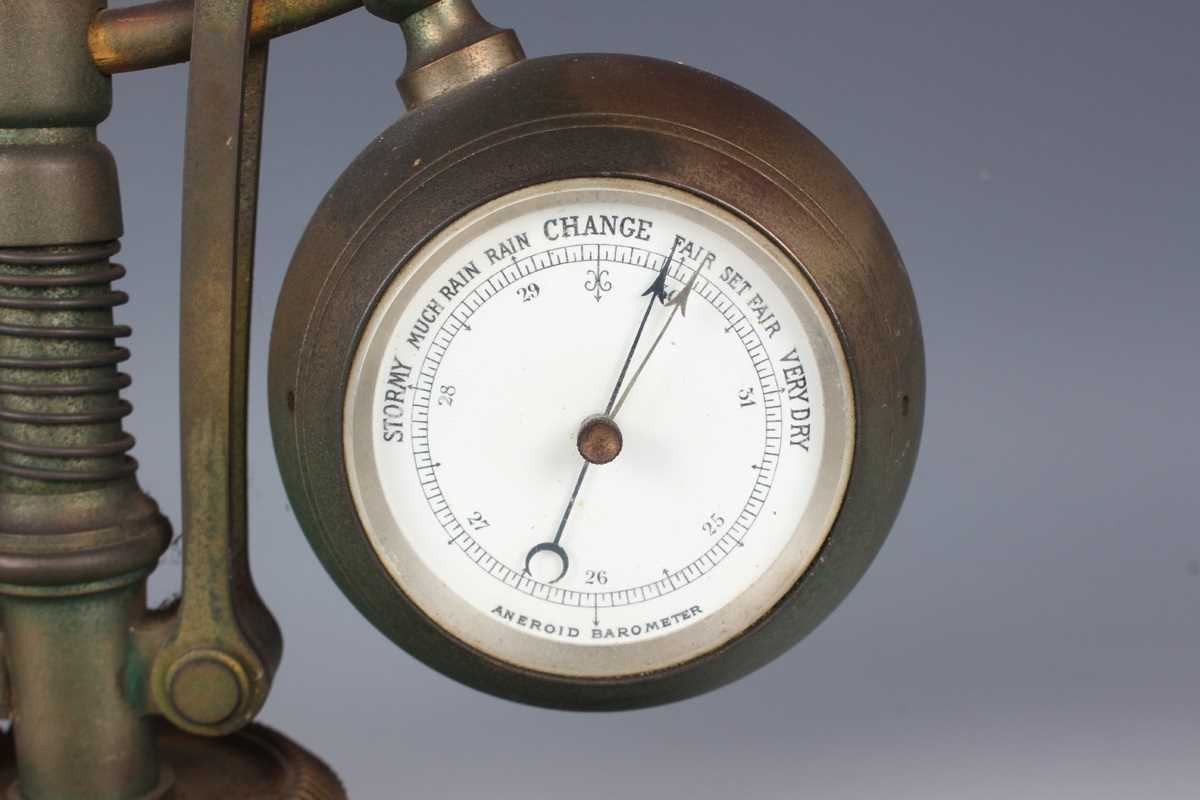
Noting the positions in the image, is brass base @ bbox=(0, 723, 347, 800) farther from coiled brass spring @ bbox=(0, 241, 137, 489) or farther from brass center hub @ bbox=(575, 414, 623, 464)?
brass center hub @ bbox=(575, 414, 623, 464)

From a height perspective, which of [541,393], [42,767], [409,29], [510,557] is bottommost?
[42,767]

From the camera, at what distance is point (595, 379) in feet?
5.40

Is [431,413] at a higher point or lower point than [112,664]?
higher

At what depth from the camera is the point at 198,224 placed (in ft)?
5.49

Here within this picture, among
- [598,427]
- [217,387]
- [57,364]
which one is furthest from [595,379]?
[57,364]

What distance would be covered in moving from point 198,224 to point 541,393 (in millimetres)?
371

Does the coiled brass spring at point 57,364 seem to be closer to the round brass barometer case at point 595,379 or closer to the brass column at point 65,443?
the brass column at point 65,443

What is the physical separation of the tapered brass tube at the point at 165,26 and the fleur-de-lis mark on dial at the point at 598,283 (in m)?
0.36

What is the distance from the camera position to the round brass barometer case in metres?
1.61

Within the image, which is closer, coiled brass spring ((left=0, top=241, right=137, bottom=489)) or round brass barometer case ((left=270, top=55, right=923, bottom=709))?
round brass barometer case ((left=270, top=55, right=923, bottom=709))

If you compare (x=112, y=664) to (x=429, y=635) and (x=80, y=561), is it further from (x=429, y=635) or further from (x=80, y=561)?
(x=429, y=635)

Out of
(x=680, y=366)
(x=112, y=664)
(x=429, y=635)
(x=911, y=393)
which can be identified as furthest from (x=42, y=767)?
(x=911, y=393)

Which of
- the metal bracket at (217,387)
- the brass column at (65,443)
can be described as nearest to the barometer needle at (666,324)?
the metal bracket at (217,387)

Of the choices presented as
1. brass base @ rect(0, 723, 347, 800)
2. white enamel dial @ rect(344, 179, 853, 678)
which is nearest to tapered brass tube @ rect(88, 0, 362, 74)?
white enamel dial @ rect(344, 179, 853, 678)
